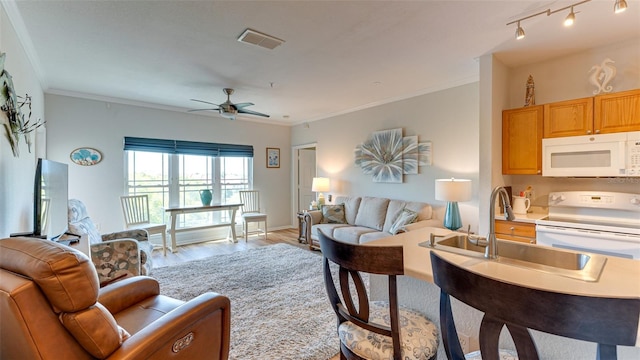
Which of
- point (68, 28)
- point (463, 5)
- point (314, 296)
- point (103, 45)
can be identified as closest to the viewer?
point (463, 5)

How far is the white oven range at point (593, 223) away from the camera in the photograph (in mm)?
2256

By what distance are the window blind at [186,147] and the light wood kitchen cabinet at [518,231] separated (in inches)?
186

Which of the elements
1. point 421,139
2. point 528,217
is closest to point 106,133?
point 421,139

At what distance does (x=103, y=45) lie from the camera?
2.64 m

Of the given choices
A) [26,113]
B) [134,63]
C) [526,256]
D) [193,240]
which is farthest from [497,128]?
[193,240]

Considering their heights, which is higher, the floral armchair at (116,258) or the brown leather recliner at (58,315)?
the brown leather recliner at (58,315)

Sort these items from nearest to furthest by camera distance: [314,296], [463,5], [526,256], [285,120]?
[526,256]
[463,5]
[314,296]
[285,120]

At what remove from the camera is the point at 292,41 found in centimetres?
258

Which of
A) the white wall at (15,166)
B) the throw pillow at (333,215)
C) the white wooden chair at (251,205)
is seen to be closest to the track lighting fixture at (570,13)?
the throw pillow at (333,215)

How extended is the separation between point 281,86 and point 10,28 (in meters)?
2.54

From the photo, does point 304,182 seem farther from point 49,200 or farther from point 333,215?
point 49,200

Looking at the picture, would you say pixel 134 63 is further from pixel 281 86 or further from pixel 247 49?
pixel 281 86

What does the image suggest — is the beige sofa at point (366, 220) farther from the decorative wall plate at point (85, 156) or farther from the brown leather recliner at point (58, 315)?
the decorative wall plate at point (85, 156)

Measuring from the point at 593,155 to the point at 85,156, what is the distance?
6303mm
